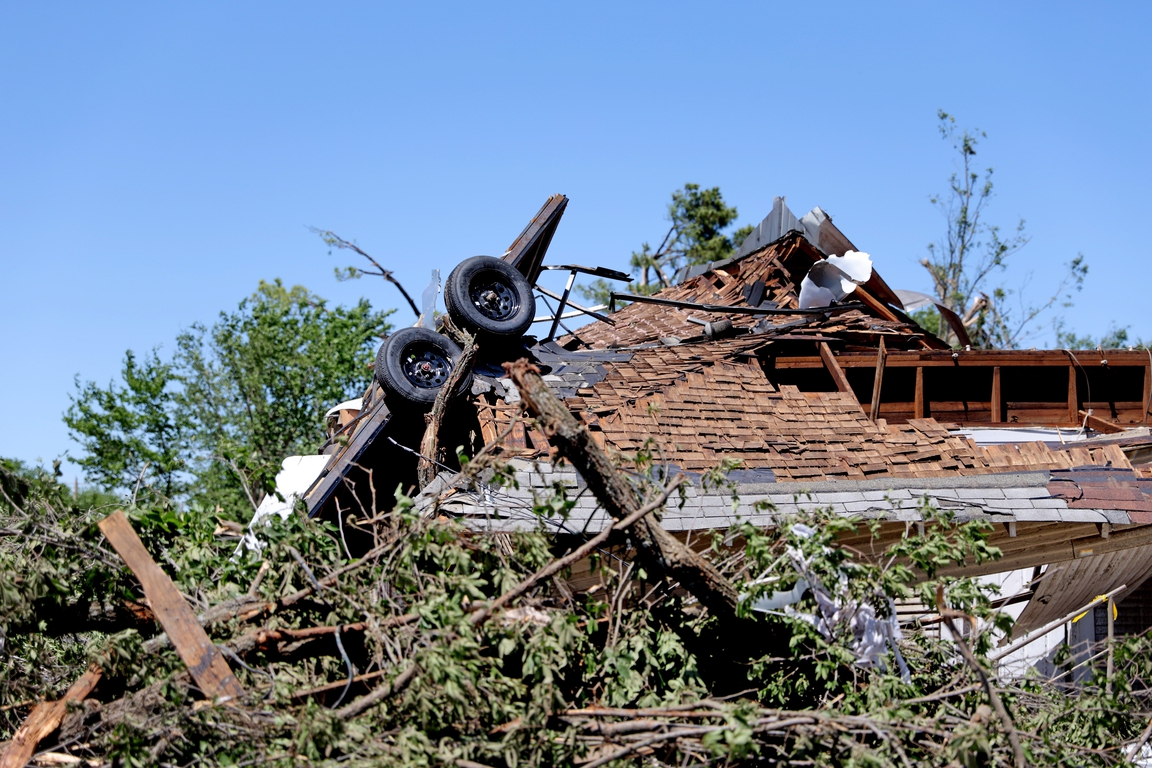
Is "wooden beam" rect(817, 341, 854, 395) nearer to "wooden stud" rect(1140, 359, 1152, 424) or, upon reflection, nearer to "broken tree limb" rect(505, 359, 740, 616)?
"wooden stud" rect(1140, 359, 1152, 424)

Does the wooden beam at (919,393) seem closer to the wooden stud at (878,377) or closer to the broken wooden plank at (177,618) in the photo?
the wooden stud at (878,377)

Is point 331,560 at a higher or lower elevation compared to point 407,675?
higher

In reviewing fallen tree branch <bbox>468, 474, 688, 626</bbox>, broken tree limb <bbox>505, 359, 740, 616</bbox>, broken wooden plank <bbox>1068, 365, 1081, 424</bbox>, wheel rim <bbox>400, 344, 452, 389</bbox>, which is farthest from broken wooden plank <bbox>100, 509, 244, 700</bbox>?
broken wooden plank <bbox>1068, 365, 1081, 424</bbox>

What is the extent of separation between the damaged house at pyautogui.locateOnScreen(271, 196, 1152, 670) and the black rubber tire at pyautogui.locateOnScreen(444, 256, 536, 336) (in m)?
0.02

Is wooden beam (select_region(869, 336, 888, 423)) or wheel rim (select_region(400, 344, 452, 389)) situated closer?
wheel rim (select_region(400, 344, 452, 389))

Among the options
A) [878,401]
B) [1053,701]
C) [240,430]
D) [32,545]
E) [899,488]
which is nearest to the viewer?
[32,545]

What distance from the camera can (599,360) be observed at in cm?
1005

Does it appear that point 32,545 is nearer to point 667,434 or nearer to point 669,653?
point 669,653

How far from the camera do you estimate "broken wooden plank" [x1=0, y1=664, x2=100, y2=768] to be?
427 cm

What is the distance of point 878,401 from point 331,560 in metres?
7.40

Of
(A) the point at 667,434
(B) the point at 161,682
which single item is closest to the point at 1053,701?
(A) the point at 667,434

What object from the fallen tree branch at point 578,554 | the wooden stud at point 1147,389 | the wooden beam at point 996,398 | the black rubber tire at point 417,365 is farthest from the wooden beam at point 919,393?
the fallen tree branch at point 578,554

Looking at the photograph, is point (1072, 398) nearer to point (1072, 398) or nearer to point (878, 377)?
point (1072, 398)

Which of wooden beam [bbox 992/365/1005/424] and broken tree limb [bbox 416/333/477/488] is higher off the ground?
wooden beam [bbox 992/365/1005/424]
